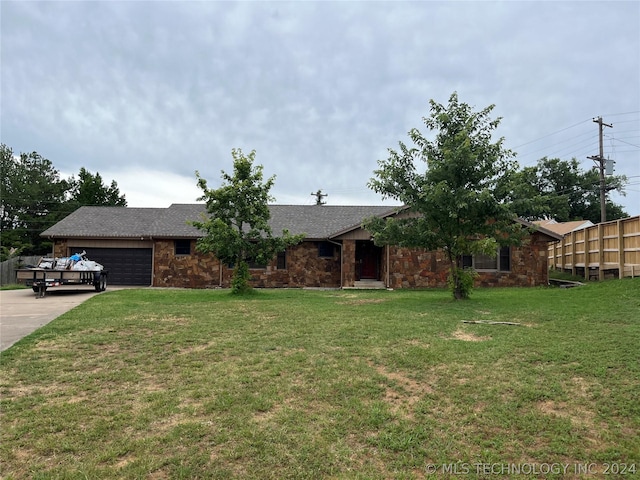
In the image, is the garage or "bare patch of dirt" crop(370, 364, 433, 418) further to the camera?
the garage

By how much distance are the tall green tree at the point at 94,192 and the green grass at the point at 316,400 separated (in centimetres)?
3418

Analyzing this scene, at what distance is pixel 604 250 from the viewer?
626 inches

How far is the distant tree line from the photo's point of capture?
120 ft

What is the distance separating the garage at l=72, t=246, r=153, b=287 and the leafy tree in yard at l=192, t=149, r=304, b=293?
7.24 meters

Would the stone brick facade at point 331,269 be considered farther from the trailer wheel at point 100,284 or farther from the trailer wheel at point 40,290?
the trailer wheel at point 40,290

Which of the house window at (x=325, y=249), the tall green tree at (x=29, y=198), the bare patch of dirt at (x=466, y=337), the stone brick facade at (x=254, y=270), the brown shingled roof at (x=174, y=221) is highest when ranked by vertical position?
the tall green tree at (x=29, y=198)

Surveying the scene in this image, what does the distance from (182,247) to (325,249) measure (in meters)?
7.02

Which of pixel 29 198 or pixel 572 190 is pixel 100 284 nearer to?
pixel 29 198

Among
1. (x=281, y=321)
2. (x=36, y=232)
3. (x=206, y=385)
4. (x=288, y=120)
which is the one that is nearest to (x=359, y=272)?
(x=288, y=120)

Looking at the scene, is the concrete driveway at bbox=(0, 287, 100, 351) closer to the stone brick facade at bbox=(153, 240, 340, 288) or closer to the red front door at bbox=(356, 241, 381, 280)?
the stone brick facade at bbox=(153, 240, 340, 288)

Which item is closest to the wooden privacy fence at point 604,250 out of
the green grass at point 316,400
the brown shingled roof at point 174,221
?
the green grass at point 316,400

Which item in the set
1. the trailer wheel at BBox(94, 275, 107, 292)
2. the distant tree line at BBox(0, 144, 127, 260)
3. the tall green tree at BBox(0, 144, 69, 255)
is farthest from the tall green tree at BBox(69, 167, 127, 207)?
the trailer wheel at BBox(94, 275, 107, 292)

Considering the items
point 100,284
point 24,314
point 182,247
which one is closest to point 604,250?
point 182,247

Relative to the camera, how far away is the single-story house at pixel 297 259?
18156 mm
